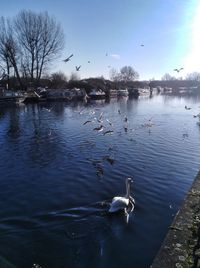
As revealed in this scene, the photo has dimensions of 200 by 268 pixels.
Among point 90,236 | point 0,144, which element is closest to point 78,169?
point 90,236

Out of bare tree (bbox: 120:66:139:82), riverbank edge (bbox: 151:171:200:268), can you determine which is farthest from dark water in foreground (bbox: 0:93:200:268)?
bare tree (bbox: 120:66:139:82)

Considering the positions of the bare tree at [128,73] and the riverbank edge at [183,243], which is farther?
the bare tree at [128,73]

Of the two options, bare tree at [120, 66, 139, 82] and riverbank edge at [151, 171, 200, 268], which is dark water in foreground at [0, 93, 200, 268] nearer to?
riverbank edge at [151, 171, 200, 268]

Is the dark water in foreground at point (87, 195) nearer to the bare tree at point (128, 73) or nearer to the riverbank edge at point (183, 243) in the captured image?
the riverbank edge at point (183, 243)

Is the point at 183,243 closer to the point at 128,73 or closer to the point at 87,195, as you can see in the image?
the point at 87,195

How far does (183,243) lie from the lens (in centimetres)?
561

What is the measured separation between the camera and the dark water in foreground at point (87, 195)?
23.1 ft

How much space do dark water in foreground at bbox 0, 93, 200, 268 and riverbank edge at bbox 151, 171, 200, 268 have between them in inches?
43.3

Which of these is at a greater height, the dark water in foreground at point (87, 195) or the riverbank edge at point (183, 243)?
the riverbank edge at point (183, 243)

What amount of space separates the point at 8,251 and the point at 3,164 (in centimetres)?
775

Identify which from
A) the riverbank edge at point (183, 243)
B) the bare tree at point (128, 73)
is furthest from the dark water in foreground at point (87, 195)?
the bare tree at point (128, 73)

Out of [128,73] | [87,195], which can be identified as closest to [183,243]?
[87,195]

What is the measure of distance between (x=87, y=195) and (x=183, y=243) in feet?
16.4

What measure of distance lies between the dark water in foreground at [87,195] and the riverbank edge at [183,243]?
3.61 feet
